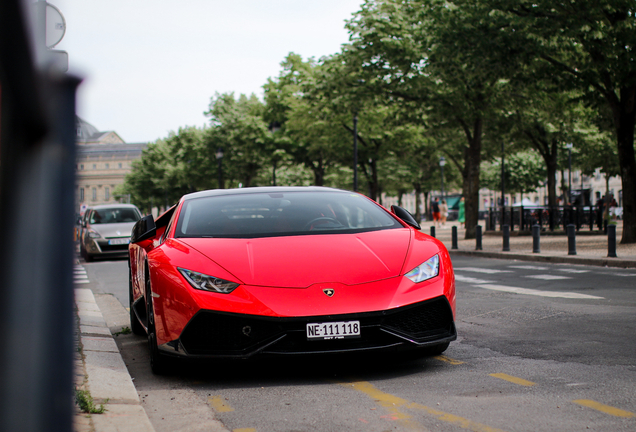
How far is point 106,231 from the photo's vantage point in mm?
20656

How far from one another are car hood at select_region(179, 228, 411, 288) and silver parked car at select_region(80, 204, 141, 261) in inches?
621

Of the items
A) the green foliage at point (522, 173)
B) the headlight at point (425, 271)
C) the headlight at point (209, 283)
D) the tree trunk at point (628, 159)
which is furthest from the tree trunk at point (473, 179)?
the green foliage at point (522, 173)

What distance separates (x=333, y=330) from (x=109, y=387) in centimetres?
136

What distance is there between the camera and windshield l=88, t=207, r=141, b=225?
2141 centimetres

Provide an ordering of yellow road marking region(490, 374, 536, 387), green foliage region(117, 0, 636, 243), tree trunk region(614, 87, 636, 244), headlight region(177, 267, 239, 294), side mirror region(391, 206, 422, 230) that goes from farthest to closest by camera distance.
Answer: tree trunk region(614, 87, 636, 244)
green foliage region(117, 0, 636, 243)
side mirror region(391, 206, 422, 230)
headlight region(177, 267, 239, 294)
yellow road marking region(490, 374, 536, 387)

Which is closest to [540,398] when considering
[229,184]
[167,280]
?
[167,280]

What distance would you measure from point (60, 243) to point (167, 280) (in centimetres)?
377

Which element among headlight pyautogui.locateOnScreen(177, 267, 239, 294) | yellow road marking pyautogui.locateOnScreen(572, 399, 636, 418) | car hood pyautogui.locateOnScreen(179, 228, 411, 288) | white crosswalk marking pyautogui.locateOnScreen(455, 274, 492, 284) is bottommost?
white crosswalk marking pyautogui.locateOnScreen(455, 274, 492, 284)

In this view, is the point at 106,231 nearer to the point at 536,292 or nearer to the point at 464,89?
the point at 464,89

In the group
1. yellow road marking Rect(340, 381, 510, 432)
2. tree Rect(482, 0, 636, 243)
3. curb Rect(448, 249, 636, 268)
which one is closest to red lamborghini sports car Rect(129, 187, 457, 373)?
yellow road marking Rect(340, 381, 510, 432)

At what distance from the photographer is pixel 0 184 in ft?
3.51

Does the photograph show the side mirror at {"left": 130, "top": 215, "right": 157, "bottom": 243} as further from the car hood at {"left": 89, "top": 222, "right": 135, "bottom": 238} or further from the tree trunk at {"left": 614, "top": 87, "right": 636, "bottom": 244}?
the tree trunk at {"left": 614, "top": 87, "right": 636, "bottom": 244}

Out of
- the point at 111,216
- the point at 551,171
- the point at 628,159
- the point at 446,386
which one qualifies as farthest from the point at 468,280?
the point at 551,171

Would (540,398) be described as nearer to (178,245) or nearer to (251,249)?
(251,249)
